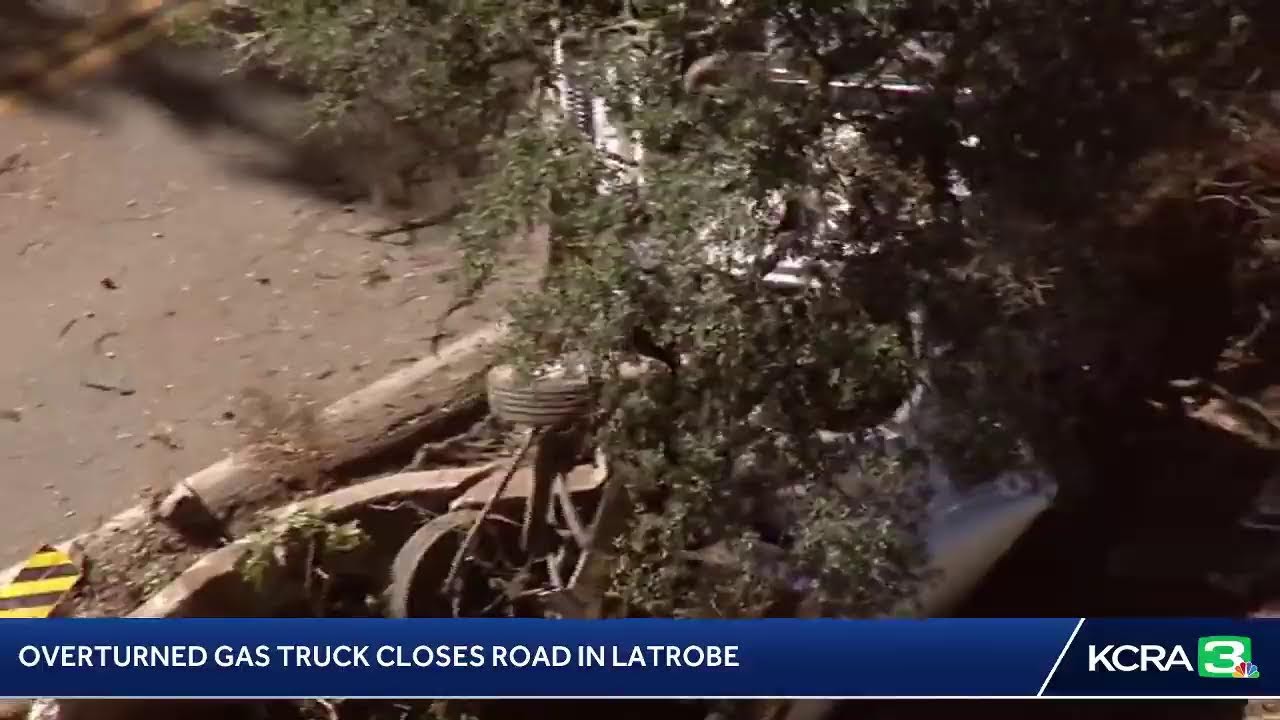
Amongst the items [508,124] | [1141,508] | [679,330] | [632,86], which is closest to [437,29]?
[508,124]

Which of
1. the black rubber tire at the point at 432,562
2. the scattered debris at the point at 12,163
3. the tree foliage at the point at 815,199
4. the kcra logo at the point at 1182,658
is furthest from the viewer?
the scattered debris at the point at 12,163

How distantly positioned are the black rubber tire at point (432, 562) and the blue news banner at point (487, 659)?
0.62 m

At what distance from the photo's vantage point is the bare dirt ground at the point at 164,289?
220 inches

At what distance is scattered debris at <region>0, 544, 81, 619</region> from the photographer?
4.55 m

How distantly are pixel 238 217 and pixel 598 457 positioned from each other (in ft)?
11.0

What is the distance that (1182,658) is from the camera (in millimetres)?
3887

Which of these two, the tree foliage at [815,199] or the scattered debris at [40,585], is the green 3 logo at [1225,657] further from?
the scattered debris at [40,585]

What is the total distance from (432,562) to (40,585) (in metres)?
1.33

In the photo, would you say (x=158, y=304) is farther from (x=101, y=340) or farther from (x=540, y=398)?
(x=540, y=398)

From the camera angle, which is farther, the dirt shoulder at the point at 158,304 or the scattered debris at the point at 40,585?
the dirt shoulder at the point at 158,304

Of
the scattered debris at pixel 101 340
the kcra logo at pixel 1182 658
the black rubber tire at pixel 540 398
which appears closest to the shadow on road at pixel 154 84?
the scattered debris at pixel 101 340

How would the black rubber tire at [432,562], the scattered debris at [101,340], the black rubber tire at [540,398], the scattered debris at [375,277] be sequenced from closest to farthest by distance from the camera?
the black rubber tire at [540,398], the black rubber tire at [432,562], the scattered debris at [101,340], the scattered debris at [375,277]

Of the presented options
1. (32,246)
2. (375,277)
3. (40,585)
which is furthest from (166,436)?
(32,246)

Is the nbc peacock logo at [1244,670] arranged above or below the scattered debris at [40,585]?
above
